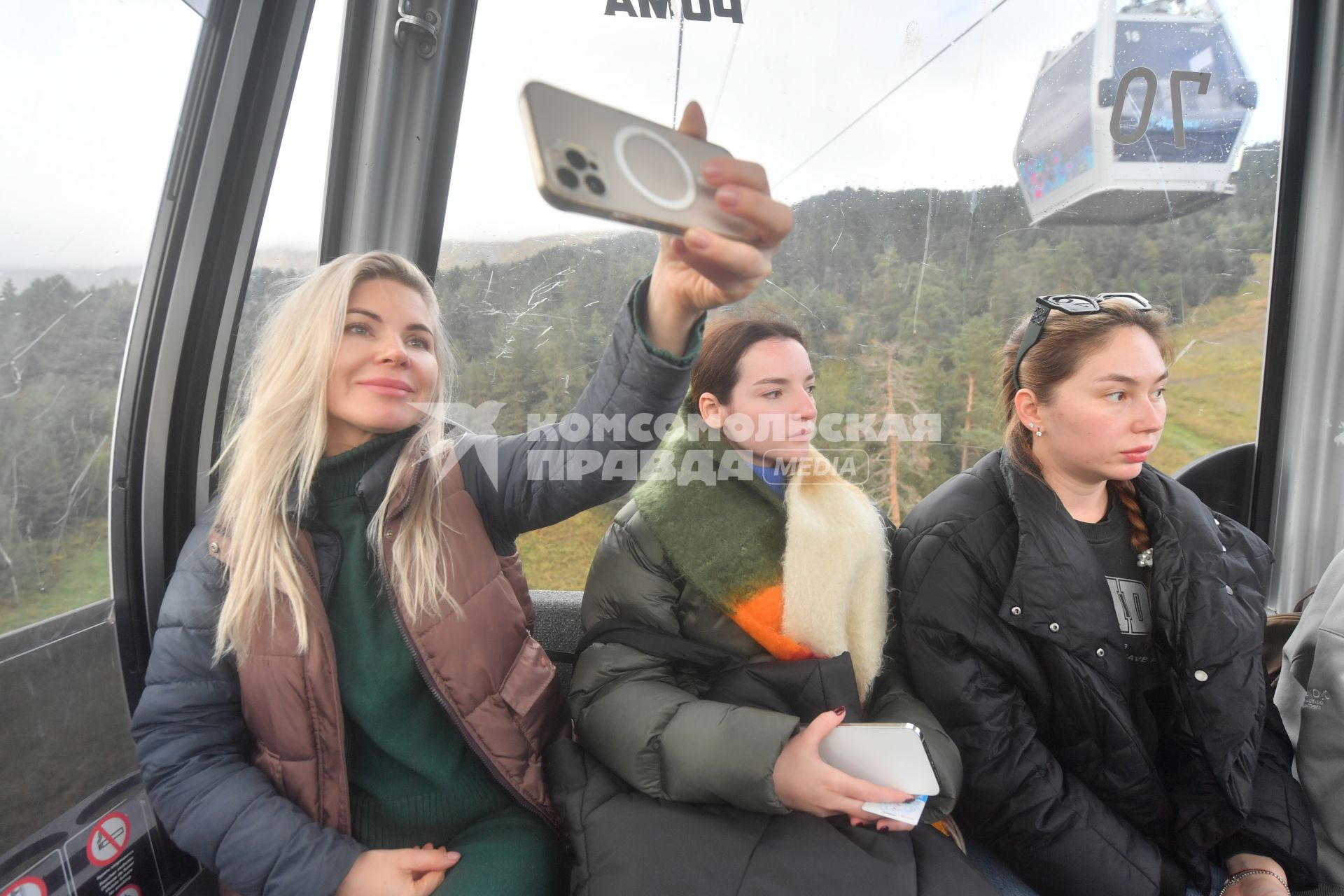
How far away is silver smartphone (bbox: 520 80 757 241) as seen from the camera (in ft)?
2.52

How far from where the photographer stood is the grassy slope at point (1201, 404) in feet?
5.58

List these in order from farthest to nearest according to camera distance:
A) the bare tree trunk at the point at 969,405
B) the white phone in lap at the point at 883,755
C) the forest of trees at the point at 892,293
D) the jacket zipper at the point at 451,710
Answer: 1. the bare tree trunk at the point at 969,405
2. the forest of trees at the point at 892,293
3. the jacket zipper at the point at 451,710
4. the white phone in lap at the point at 883,755

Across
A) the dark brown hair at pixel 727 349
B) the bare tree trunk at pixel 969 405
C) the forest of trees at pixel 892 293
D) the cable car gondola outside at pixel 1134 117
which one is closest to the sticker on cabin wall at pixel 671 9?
the forest of trees at pixel 892 293

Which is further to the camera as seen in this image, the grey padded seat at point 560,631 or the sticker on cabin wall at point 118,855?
the grey padded seat at point 560,631

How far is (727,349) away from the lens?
4.76 ft

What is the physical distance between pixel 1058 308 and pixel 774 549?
0.77 m

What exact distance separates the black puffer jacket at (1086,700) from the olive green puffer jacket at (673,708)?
0.37 feet

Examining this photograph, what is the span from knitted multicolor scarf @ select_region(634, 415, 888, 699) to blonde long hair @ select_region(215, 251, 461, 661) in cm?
44

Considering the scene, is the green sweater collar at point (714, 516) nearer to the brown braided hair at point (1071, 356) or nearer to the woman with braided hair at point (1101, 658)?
the woman with braided hair at point (1101, 658)

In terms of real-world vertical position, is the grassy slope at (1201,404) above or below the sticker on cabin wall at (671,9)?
below

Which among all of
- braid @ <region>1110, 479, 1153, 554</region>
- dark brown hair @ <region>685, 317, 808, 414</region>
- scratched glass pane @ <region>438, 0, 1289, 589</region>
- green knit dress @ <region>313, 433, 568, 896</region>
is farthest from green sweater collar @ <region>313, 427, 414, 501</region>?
braid @ <region>1110, 479, 1153, 554</region>

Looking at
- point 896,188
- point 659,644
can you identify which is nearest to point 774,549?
point 659,644

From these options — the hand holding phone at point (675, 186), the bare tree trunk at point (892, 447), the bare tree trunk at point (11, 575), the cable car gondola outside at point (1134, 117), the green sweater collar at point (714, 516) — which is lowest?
the bare tree trunk at point (11, 575)

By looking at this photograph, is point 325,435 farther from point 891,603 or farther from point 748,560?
point 891,603
